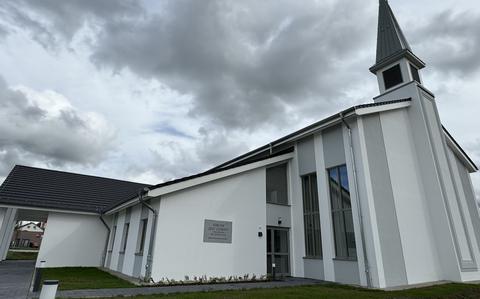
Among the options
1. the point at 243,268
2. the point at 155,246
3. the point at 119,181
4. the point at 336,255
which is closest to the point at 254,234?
the point at 243,268

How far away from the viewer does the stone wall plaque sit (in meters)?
10.5

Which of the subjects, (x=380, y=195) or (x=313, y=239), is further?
(x=313, y=239)

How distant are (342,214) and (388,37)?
32.2 feet

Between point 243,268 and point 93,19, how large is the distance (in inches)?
404

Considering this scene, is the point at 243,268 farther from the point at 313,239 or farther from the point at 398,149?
the point at 398,149

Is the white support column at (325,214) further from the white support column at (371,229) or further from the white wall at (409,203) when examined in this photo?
the white wall at (409,203)

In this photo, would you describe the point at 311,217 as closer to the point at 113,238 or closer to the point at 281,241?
the point at 281,241

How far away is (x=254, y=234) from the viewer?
1148 cm

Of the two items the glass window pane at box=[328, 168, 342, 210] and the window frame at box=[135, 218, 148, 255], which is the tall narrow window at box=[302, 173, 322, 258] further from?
the window frame at box=[135, 218, 148, 255]

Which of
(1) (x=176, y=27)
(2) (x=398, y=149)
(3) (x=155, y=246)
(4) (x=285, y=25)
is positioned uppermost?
(4) (x=285, y=25)

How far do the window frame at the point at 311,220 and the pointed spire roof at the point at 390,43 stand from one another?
6.75 metres

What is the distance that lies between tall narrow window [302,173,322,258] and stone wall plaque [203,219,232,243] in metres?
3.44

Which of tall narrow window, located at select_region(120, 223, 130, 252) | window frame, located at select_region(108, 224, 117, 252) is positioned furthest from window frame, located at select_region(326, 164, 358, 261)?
window frame, located at select_region(108, 224, 117, 252)

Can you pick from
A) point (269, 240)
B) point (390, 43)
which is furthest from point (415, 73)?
point (269, 240)
